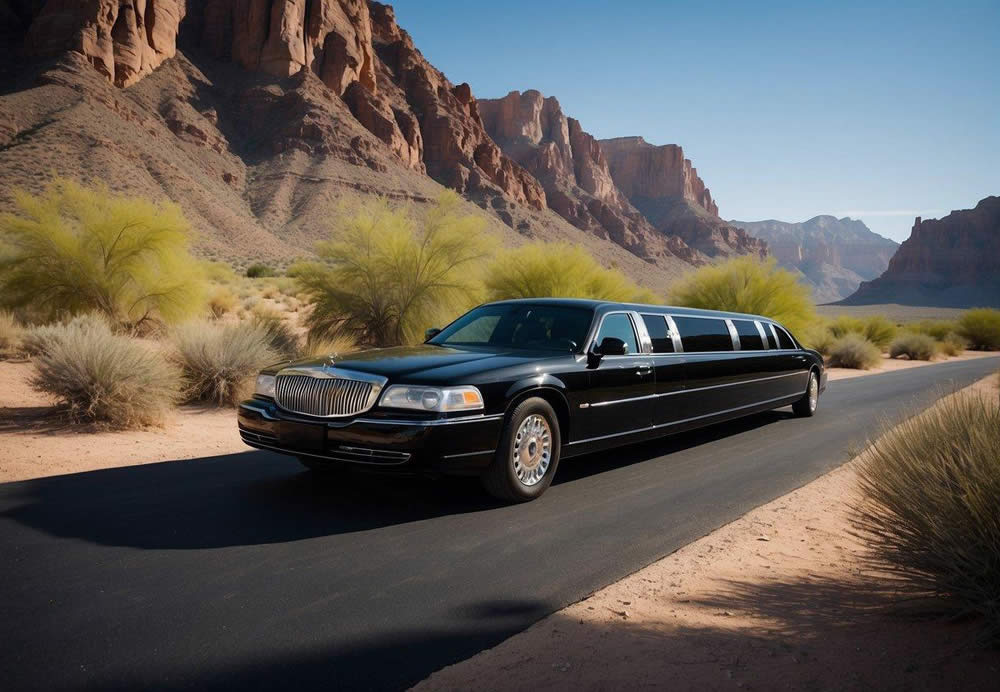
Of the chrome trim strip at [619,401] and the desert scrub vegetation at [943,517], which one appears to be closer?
the desert scrub vegetation at [943,517]

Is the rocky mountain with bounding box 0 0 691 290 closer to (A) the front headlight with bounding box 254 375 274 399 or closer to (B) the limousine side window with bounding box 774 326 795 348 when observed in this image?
(B) the limousine side window with bounding box 774 326 795 348

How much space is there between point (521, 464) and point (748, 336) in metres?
4.96

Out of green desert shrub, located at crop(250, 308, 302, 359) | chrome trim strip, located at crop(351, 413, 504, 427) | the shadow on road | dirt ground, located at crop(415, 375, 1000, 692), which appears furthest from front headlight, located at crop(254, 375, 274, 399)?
green desert shrub, located at crop(250, 308, 302, 359)

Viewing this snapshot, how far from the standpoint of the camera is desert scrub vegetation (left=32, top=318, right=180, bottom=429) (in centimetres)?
829

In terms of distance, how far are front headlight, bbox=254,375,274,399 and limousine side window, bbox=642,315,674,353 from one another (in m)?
3.68

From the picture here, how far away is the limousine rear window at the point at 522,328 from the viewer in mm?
6383

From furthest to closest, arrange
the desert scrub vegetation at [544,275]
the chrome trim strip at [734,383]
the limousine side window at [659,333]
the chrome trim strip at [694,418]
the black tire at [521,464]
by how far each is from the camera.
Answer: the desert scrub vegetation at [544,275]
the chrome trim strip at [734,383]
the limousine side window at [659,333]
the chrome trim strip at [694,418]
the black tire at [521,464]

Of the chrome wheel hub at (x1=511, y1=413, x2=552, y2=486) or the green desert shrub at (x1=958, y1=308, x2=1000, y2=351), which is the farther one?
the green desert shrub at (x1=958, y1=308, x2=1000, y2=351)

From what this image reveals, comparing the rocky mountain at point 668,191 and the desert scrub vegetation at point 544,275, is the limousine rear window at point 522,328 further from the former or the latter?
the rocky mountain at point 668,191

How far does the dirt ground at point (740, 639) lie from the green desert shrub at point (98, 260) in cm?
1574

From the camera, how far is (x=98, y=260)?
53.3 feet

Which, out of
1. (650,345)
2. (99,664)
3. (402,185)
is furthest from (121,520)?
(402,185)

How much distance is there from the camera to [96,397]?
8.23m

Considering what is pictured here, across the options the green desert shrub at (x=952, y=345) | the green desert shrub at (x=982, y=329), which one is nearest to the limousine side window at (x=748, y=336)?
the green desert shrub at (x=952, y=345)
